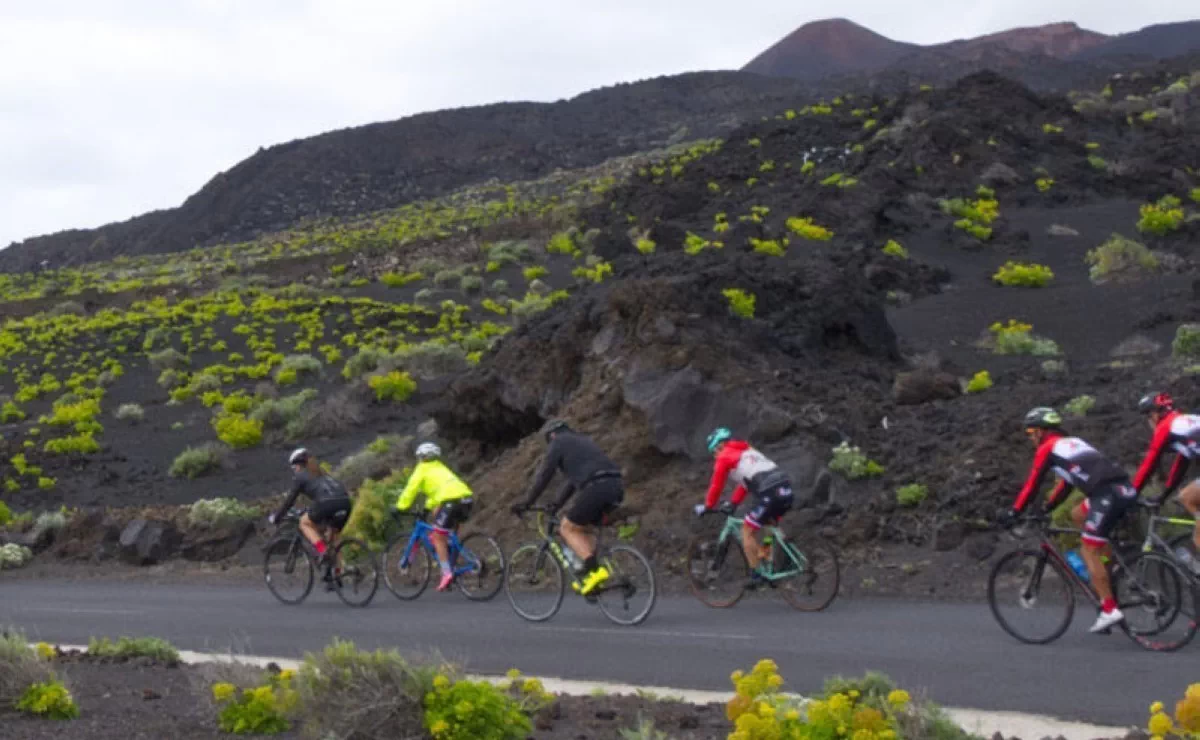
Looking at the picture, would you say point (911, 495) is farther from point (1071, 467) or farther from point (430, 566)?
point (1071, 467)

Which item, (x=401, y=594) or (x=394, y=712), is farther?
(x=401, y=594)

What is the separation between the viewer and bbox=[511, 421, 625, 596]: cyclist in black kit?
12.8 meters

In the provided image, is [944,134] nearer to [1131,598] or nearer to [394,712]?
[1131,598]

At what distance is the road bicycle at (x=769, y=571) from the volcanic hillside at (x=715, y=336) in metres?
1.69

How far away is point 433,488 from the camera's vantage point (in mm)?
14734

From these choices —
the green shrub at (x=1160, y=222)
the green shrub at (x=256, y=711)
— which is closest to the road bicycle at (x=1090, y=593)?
the green shrub at (x=256, y=711)

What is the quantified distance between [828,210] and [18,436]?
81.4 feet

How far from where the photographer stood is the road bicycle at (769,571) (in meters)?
13.4

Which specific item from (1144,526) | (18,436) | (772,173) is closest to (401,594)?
(1144,526)

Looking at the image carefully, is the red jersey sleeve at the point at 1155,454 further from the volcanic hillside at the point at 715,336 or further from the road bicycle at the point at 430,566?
the road bicycle at the point at 430,566

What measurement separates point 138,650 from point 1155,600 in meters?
7.50

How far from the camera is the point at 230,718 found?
26.2 feet

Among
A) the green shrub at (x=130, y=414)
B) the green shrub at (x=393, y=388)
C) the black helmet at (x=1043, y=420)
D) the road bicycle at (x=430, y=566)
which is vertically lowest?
the green shrub at (x=130, y=414)

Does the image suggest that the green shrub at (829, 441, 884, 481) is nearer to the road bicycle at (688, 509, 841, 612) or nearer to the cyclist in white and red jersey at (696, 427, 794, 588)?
the road bicycle at (688, 509, 841, 612)
